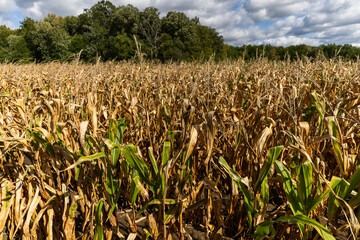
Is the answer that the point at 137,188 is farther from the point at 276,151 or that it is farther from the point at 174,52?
the point at 174,52

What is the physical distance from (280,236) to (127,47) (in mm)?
26637

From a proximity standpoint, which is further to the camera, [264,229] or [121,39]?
[121,39]

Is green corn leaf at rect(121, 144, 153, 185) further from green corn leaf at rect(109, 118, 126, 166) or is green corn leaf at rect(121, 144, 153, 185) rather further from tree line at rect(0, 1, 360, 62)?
tree line at rect(0, 1, 360, 62)

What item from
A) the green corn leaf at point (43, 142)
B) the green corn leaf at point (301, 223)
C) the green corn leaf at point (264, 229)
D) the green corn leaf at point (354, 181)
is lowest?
the green corn leaf at point (264, 229)

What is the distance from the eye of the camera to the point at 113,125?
1.76 m

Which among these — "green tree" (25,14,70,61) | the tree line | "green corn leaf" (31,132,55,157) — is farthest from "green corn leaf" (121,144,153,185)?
"green tree" (25,14,70,61)

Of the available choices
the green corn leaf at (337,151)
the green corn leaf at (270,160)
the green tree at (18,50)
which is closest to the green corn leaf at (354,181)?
the green corn leaf at (337,151)

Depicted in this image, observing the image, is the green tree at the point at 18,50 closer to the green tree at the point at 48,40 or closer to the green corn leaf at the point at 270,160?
the green tree at the point at 48,40

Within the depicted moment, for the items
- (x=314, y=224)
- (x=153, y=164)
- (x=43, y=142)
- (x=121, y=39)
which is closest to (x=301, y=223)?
(x=314, y=224)

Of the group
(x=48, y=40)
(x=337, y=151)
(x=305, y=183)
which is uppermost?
(x=48, y=40)

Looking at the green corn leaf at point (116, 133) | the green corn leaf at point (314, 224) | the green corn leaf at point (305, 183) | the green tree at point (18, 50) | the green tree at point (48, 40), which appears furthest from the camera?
the green tree at point (48, 40)

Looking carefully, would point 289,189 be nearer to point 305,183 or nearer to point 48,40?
point 305,183

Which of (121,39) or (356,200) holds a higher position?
(121,39)

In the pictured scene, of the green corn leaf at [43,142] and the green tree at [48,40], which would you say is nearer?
the green corn leaf at [43,142]
